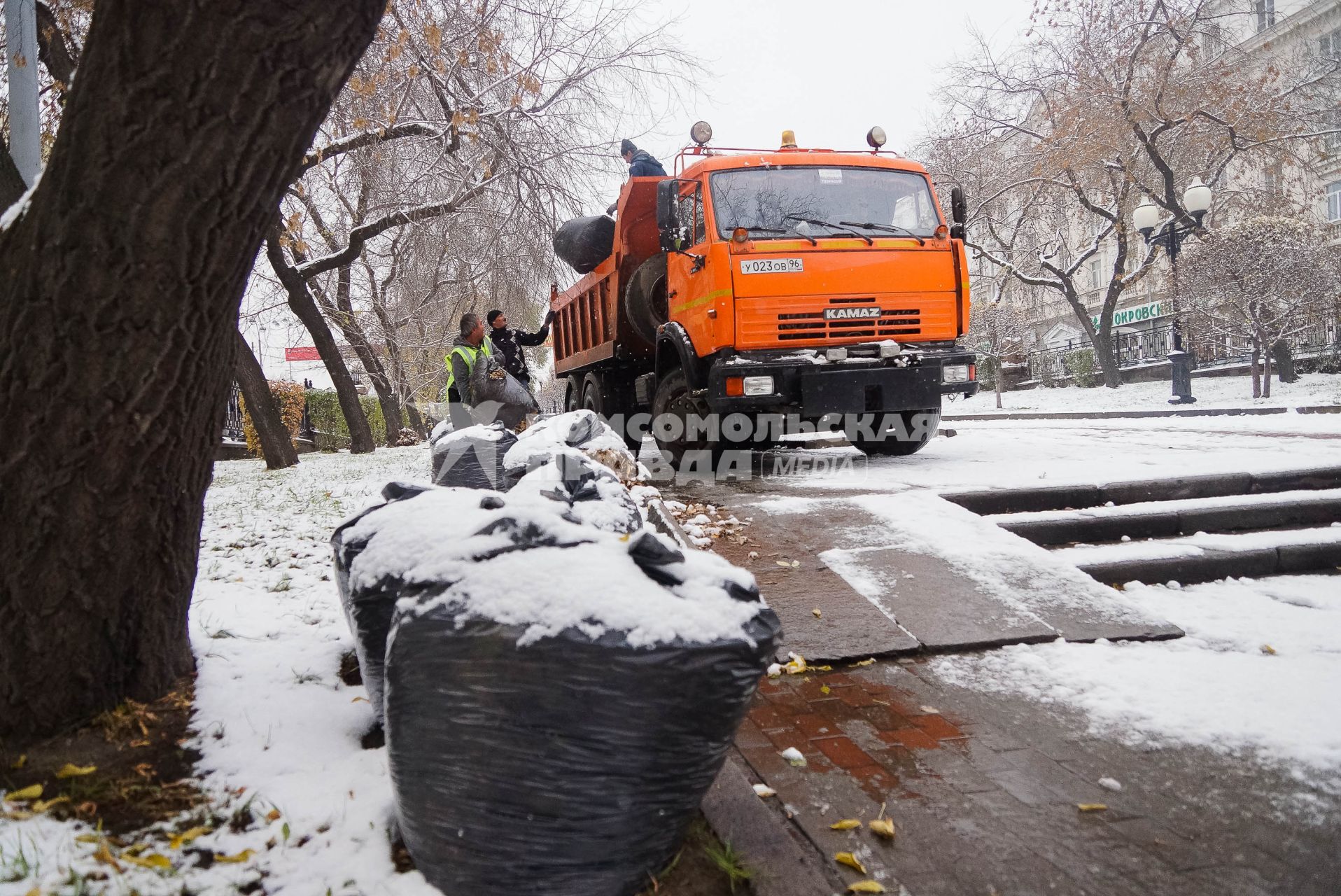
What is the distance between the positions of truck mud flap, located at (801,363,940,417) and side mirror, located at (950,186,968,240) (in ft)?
4.35

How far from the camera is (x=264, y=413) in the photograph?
1244cm

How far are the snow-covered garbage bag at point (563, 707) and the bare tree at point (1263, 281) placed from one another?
17.0 metres

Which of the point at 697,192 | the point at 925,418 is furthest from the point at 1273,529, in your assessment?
the point at 697,192

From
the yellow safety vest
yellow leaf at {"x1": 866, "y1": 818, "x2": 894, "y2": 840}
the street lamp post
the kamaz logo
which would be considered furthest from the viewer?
the street lamp post

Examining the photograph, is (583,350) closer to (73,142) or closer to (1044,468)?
(1044,468)

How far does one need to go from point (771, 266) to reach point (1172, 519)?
329 cm

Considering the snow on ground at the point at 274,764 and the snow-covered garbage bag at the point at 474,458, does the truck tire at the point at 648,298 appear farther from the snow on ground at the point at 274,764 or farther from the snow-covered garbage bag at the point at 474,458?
the snow on ground at the point at 274,764

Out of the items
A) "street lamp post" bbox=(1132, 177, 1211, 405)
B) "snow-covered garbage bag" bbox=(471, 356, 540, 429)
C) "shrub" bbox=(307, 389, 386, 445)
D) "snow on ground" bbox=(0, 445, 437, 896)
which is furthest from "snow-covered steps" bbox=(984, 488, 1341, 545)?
"shrub" bbox=(307, 389, 386, 445)

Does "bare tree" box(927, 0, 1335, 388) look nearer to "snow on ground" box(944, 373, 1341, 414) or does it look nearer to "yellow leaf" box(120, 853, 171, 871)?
"snow on ground" box(944, 373, 1341, 414)

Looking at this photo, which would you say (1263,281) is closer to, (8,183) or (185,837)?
(8,183)

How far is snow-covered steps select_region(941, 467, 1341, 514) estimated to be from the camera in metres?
5.66

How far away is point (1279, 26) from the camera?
29203 mm

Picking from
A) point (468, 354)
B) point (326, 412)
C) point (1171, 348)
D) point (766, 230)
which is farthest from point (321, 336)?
point (1171, 348)

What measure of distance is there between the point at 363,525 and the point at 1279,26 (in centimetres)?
3703
